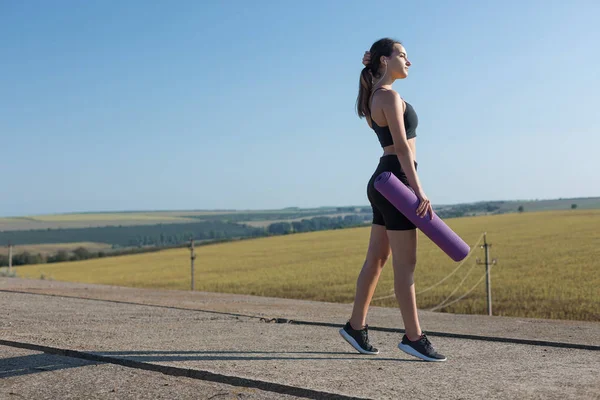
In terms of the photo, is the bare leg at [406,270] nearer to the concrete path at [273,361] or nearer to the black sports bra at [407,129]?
the concrete path at [273,361]

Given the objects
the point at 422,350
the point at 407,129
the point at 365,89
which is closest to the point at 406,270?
the point at 422,350

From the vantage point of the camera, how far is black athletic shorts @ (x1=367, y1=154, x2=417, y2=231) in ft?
16.2

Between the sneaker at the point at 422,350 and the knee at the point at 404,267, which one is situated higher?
the knee at the point at 404,267

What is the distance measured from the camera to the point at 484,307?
1700cm

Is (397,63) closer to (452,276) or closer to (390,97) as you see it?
(390,97)

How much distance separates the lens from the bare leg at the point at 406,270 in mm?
4965

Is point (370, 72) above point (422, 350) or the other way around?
above

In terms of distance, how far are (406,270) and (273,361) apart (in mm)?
1069

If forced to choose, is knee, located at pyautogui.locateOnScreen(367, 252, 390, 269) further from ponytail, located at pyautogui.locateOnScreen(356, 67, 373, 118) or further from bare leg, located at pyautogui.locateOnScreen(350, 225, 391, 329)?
ponytail, located at pyautogui.locateOnScreen(356, 67, 373, 118)

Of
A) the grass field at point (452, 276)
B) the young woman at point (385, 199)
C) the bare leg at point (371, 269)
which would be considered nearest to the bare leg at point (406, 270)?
the young woman at point (385, 199)

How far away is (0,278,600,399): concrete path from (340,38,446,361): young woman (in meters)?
0.23

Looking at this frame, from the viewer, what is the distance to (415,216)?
189 inches

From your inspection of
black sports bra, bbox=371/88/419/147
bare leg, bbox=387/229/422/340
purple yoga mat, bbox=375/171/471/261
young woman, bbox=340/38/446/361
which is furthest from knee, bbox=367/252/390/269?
black sports bra, bbox=371/88/419/147

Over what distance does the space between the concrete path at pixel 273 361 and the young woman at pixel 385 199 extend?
230 mm
